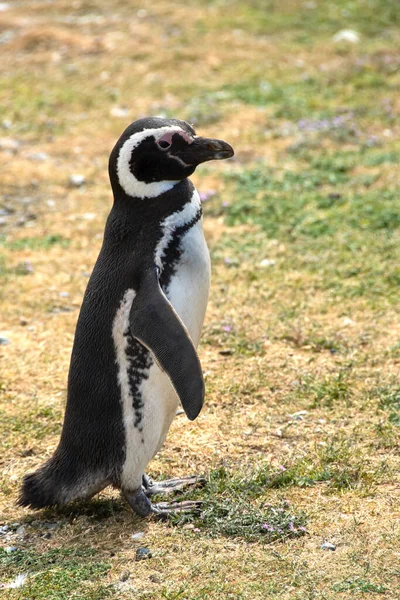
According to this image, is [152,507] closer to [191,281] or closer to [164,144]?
[191,281]

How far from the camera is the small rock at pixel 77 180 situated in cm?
707

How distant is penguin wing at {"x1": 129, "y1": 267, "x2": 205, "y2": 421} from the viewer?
3011 millimetres

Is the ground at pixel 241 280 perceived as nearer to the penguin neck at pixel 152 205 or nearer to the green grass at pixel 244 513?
the green grass at pixel 244 513

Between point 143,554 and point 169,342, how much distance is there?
0.70 meters

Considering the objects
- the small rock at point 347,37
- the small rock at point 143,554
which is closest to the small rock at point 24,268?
the small rock at point 143,554

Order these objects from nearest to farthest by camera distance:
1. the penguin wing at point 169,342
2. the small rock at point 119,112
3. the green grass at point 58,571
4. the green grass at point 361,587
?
1. the green grass at point 361,587
2. the green grass at point 58,571
3. the penguin wing at point 169,342
4. the small rock at point 119,112

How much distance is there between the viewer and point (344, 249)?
570 cm

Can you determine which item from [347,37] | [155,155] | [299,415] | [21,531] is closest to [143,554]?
[21,531]

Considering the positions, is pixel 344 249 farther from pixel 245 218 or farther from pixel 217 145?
pixel 217 145

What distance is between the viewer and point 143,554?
3088mm

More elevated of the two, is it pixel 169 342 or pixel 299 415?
pixel 169 342

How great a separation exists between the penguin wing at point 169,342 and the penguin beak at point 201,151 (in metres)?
0.48

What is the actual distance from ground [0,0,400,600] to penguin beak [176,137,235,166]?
1186 mm

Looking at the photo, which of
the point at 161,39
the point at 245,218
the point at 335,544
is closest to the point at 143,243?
the point at 335,544
